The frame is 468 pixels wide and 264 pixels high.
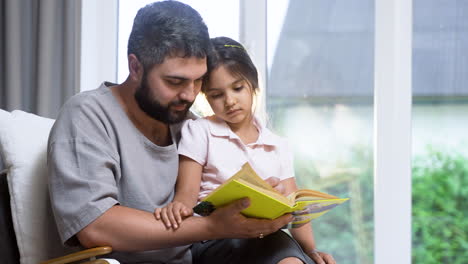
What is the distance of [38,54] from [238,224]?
1.65 metres

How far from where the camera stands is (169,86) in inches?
65.8

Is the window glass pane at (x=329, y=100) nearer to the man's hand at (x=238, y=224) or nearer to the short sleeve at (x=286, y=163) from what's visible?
the short sleeve at (x=286, y=163)

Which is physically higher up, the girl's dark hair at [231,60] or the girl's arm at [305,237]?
the girl's dark hair at [231,60]

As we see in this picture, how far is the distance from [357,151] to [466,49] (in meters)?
0.74

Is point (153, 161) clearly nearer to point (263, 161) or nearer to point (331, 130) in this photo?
point (263, 161)

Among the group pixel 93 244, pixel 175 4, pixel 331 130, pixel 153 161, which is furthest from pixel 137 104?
pixel 331 130

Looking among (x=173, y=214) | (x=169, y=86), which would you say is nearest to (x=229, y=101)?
(x=169, y=86)

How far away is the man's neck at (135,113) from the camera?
1.72 metres

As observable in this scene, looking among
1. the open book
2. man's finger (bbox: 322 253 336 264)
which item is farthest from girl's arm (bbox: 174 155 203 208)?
man's finger (bbox: 322 253 336 264)

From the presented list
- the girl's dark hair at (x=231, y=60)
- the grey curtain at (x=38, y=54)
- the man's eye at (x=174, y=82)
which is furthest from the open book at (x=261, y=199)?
the grey curtain at (x=38, y=54)

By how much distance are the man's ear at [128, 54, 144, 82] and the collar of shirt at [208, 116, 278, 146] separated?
32cm

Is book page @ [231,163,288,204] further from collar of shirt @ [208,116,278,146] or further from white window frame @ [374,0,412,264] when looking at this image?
white window frame @ [374,0,412,264]

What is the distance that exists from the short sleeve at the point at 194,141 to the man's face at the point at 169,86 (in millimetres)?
141

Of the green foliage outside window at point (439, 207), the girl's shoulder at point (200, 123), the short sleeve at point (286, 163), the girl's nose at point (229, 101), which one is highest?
the girl's nose at point (229, 101)
